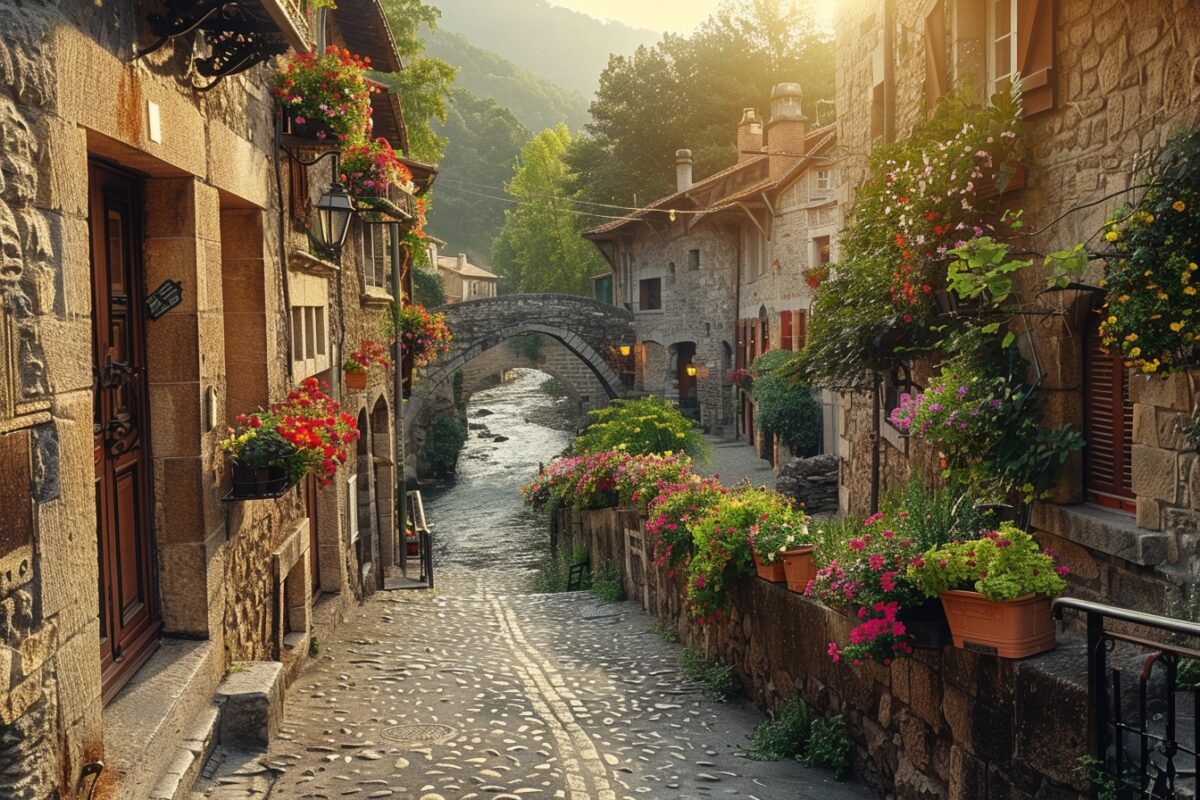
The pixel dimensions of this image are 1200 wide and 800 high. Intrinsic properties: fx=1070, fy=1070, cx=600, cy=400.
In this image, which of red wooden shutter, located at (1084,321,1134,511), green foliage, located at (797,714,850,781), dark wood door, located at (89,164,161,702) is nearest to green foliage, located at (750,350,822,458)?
red wooden shutter, located at (1084,321,1134,511)

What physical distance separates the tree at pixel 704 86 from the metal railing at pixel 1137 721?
3409cm

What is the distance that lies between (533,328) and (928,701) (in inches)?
1101

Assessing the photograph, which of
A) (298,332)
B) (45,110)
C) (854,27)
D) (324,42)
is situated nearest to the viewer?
(45,110)

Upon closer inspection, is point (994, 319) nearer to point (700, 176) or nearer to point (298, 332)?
point (298, 332)

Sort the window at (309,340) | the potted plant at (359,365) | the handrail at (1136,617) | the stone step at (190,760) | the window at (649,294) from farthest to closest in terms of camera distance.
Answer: the window at (649,294) < the potted plant at (359,365) < the window at (309,340) < the stone step at (190,760) < the handrail at (1136,617)

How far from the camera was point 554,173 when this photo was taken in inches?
1879

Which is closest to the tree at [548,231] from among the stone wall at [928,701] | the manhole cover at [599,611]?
the manhole cover at [599,611]

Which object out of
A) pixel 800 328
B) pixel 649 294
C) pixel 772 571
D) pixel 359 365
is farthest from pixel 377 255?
pixel 649 294

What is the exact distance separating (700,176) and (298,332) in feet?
101

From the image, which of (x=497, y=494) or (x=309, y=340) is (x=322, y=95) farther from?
(x=497, y=494)

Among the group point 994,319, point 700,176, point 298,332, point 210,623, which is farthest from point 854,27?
point 700,176

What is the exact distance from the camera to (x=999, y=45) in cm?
664

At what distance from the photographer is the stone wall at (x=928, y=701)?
13.2 feet

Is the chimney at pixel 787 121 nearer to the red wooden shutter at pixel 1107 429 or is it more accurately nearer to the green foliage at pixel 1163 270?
the red wooden shutter at pixel 1107 429
